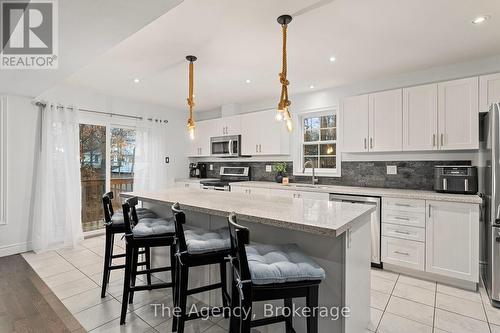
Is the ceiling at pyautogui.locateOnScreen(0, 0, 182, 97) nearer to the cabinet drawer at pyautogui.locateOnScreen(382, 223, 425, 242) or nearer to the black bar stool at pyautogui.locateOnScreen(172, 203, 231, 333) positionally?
the black bar stool at pyautogui.locateOnScreen(172, 203, 231, 333)

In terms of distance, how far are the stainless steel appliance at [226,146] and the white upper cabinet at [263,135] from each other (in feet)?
0.37

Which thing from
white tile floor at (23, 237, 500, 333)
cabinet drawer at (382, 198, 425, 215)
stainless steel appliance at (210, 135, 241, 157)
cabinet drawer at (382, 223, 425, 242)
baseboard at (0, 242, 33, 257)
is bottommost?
white tile floor at (23, 237, 500, 333)

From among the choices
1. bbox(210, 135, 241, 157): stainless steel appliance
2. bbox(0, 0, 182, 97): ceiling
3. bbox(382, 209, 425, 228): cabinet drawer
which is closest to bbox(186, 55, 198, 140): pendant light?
bbox(0, 0, 182, 97): ceiling

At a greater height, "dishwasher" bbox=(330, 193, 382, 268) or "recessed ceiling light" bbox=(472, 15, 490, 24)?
"recessed ceiling light" bbox=(472, 15, 490, 24)

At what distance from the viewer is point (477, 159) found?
306 cm

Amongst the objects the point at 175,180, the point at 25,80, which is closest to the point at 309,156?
the point at 175,180

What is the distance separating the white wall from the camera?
3076 mm

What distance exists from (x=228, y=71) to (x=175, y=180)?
3.03 m

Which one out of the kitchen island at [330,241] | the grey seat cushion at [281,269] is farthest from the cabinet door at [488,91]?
the grey seat cushion at [281,269]

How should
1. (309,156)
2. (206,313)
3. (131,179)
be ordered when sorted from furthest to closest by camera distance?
(131,179) → (309,156) → (206,313)

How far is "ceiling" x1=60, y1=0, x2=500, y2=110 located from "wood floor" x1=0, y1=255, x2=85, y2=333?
8.43 ft

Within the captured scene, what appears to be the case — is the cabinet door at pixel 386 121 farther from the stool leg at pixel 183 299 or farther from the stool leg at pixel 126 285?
the stool leg at pixel 126 285

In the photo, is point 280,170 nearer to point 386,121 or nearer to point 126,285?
point 386,121

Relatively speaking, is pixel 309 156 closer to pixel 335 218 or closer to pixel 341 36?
pixel 341 36
